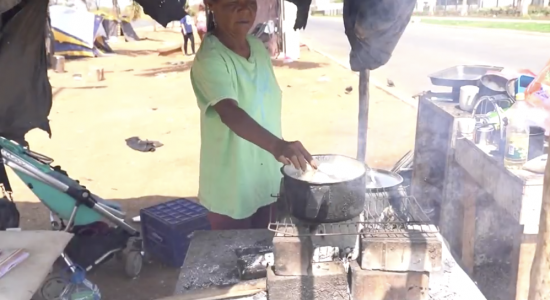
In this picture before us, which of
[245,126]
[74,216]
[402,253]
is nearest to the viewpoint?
[402,253]

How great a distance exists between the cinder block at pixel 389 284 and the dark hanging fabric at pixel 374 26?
1.30 meters

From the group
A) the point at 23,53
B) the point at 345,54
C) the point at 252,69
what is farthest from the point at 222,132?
the point at 345,54

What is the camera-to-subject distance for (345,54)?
18.6m

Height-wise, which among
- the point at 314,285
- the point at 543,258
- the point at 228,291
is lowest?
the point at 228,291

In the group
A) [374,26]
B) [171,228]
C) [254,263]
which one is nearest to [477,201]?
[374,26]

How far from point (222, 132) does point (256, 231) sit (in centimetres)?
67

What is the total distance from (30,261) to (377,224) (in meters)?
1.92

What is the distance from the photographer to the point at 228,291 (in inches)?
91.8

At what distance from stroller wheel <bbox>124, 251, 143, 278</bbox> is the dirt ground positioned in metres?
0.08

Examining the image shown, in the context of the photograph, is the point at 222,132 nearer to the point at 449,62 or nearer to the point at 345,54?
the point at 449,62

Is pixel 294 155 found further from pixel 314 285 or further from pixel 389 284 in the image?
pixel 389 284

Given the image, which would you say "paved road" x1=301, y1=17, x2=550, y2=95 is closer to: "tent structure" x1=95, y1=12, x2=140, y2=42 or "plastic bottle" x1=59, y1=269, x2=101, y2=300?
"plastic bottle" x1=59, y1=269, x2=101, y2=300

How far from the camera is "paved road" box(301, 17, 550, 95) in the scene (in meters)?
13.0

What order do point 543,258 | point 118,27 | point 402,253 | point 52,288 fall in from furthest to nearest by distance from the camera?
1. point 118,27
2. point 52,288
3. point 402,253
4. point 543,258
